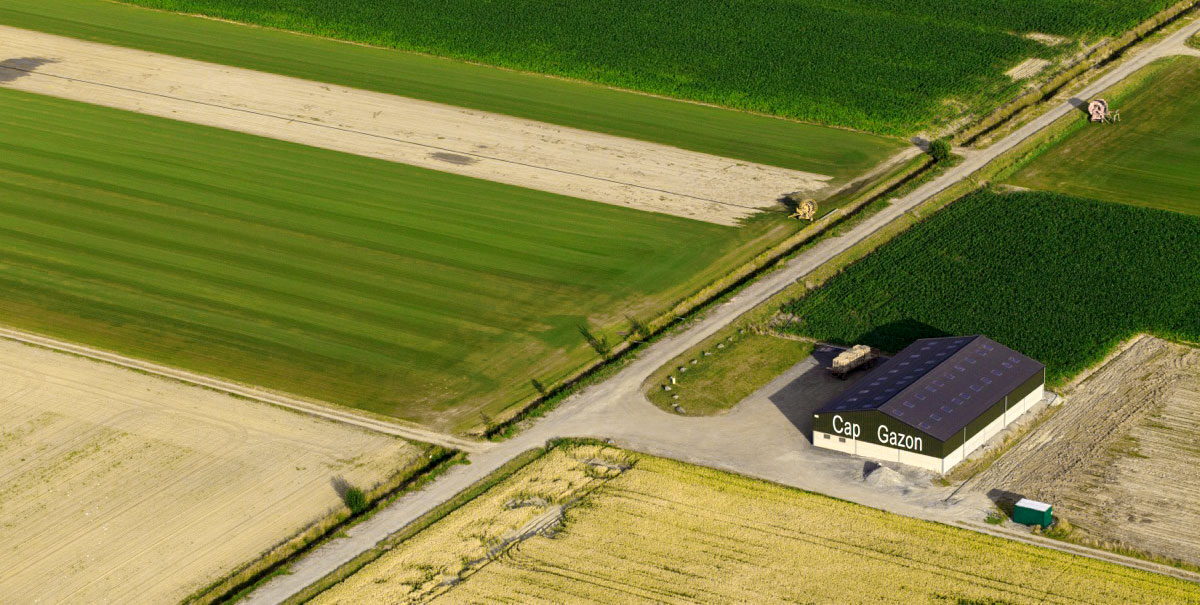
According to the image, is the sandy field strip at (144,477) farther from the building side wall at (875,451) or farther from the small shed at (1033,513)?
the small shed at (1033,513)

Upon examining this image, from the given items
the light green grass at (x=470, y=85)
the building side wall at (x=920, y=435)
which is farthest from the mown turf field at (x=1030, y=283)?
the light green grass at (x=470, y=85)

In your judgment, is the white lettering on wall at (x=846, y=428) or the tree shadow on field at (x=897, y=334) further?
the tree shadow on field at (x=897, y=334)

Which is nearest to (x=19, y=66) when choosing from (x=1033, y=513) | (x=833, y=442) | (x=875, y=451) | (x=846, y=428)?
(x=833, y=442)

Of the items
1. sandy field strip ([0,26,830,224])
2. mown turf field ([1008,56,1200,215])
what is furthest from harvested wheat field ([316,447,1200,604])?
mown turf field ([1008,56,1200,215])

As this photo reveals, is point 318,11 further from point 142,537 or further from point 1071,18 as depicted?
point 142,537

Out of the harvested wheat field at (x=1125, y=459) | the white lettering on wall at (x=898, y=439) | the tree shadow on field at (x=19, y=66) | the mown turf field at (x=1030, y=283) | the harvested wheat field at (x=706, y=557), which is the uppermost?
the tree shadow on field at (x=19, y=66)

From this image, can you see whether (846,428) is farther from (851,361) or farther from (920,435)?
(851,361)
